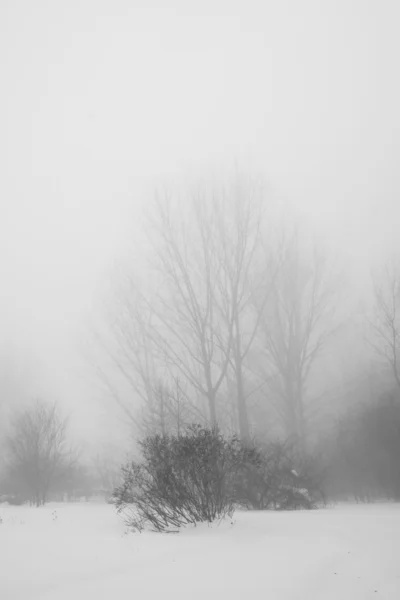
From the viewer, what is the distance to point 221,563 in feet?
9.73

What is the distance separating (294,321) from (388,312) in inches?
136

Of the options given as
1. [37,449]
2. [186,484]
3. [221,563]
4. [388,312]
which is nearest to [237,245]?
[388,312]

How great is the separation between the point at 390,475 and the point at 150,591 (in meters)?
9.12

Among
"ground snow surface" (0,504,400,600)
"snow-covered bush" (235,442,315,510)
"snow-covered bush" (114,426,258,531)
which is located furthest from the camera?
"snow-covered bush" (235,442,315,510)

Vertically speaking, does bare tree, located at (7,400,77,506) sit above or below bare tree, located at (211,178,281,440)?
below

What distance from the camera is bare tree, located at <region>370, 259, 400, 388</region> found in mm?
13672

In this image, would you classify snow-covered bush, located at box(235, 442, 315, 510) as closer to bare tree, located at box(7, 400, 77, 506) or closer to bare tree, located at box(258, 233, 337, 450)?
bare tree, located at box(258, 233, 337, 450)

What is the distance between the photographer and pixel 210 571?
2.79 m

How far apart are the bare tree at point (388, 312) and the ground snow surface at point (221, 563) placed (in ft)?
33.9

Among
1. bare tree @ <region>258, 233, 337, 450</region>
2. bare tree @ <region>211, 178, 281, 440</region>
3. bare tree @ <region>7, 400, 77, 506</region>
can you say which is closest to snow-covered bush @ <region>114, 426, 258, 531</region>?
bare tree @ <region>211, 178, 281, 440</region>

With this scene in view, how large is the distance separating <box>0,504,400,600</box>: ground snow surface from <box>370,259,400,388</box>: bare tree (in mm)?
10341

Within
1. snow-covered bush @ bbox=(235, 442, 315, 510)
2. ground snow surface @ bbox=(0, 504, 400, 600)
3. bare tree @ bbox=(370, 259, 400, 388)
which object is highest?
bare tree @ bbox=(370, 259, 400, 388)

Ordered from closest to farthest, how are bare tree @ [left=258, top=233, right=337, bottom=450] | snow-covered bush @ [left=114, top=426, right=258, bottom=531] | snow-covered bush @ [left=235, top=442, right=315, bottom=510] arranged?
snow-covered bush @ [left=114, top=426, right=258, bottom=531]
snow-covered bush @ [left=235, top=442, right=315, bottom=510]
bare tree @ [left=258, top=233, right=337, bottom=450]

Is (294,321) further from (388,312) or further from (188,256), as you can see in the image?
(188,256)
